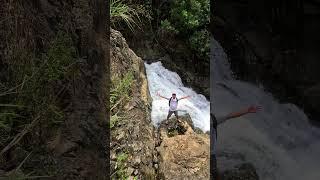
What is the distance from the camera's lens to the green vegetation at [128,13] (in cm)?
350

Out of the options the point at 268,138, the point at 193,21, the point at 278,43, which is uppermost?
the point at 193,21

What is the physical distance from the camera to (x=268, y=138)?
115 inches

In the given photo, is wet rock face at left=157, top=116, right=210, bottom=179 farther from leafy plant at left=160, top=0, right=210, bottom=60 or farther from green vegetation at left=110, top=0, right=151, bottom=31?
green vegetation at left=110, top=0, right=151, bottom=31

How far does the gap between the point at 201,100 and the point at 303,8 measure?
101 centimetres

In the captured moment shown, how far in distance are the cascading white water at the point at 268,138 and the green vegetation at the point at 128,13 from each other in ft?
3.04

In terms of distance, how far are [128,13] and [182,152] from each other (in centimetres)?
108

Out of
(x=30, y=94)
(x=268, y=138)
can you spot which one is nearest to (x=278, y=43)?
(x=268, y=138)

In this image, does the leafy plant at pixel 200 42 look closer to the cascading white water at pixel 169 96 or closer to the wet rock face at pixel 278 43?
the cascading white water at pixel 169 96

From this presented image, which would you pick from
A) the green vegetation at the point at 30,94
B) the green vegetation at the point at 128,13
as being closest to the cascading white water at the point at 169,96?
the green vegetation at the point at 128,13

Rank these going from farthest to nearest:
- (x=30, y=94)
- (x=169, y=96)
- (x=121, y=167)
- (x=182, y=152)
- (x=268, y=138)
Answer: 1. (x=169, y=96)
2. (x=182, y=152)
3. (x=121, y=167)
4. (x=268, y=138)
5. (x=30, y=94)

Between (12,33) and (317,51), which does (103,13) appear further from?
(317,51)

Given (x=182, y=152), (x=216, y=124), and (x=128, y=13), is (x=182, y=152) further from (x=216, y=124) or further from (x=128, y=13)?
(x=128, y=13)

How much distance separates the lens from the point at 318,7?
2.95 metres

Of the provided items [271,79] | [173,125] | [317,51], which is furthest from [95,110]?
[317,51]
